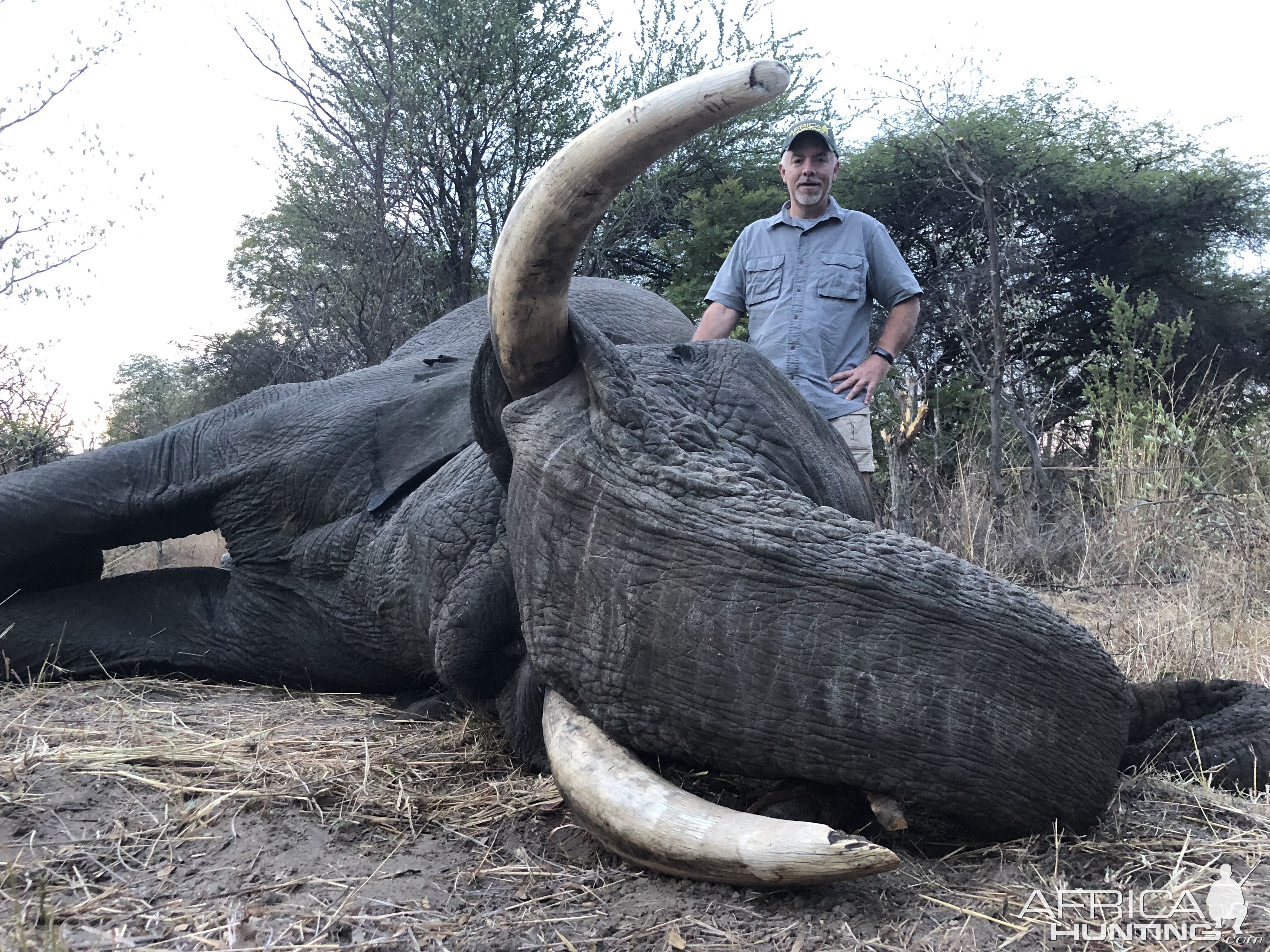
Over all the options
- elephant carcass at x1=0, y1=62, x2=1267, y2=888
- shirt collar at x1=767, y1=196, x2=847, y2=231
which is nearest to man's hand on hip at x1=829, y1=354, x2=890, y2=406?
shirt collar at x1=767, y1=196, x2=847, y2=231

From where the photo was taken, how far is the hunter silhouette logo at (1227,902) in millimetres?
1881

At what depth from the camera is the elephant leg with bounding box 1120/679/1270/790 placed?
2.59 metres

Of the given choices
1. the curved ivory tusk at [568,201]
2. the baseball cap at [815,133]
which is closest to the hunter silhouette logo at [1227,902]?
the curved ivory tusk at [568,201]

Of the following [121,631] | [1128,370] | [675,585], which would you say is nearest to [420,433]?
[121,631]

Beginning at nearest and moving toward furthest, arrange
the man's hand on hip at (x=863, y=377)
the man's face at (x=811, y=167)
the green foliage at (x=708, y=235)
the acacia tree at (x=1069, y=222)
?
the man's hand on hip at (x=863, y=377), the man's face at (x=811, y=167), the green foliage at (x=708, y=235), the acacia tree at (x=1069, y=222)

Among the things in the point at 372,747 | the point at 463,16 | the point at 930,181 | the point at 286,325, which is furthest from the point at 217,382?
the point at 372,747

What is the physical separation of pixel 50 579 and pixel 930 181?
494 inches

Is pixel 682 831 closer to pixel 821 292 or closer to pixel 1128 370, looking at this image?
pixel 821 292

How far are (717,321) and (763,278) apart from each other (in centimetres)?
28

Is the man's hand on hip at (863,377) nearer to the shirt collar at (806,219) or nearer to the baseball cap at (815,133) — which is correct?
the shirt collar at (806,219)

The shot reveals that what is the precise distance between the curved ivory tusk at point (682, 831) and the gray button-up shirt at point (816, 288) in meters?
2.59

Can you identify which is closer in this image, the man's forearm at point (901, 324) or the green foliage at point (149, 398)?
the man's forearm at point (901, 324)

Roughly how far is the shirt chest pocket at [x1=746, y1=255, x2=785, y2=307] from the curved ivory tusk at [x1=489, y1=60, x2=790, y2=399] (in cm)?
228

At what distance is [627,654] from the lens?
2.17 metres
